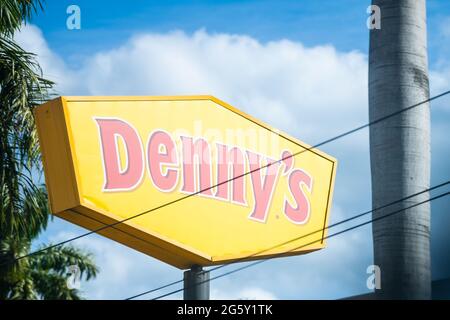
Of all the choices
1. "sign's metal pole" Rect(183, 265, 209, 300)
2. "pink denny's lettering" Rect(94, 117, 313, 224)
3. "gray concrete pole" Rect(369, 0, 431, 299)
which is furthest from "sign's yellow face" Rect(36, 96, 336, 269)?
"gray concrete pole" Rect(369, 0, 431, 299)

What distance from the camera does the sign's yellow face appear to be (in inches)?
562

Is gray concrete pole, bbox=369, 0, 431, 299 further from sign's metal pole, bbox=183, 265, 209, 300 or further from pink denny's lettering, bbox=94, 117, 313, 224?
pink denny's lettering, bbox=94, 117, 313, 224

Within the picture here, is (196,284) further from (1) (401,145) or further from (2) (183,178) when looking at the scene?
(1) (401,145)

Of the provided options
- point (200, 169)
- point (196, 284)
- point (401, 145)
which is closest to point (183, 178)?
point (200, 169)

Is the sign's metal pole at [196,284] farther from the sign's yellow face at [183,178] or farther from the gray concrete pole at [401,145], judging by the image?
the gray concrete pole at [401,145]

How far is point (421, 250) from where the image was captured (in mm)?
12805

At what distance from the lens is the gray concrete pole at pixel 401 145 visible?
41.6 ft

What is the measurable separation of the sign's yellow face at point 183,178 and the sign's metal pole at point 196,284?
0.21 meters

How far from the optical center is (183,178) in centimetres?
1580

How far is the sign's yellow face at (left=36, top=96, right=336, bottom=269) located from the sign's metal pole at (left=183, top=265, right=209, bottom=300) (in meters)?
0.21

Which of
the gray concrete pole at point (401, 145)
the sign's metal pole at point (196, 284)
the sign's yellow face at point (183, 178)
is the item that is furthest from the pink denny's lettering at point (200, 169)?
the gray concrete pole at point (401, 145)

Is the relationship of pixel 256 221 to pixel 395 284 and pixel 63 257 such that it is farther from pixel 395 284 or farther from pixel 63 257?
pixel 63 257

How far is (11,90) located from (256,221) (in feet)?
21.7
